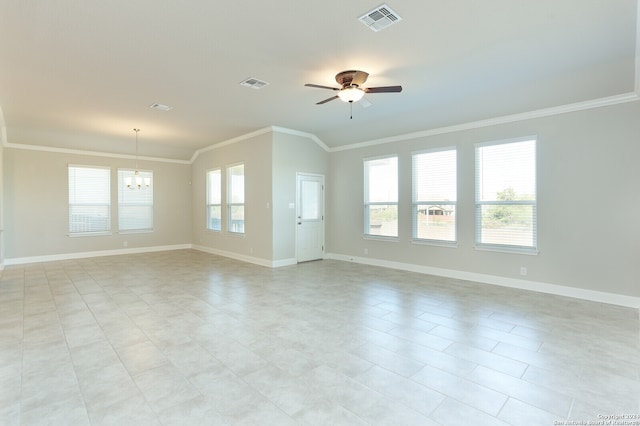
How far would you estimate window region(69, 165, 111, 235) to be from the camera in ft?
26.9

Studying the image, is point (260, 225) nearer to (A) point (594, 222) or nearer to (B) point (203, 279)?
(B) point (203, 279)

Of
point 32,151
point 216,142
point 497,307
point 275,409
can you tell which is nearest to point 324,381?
point 275,409

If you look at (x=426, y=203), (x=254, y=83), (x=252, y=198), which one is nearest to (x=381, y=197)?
(x=426, y=203)

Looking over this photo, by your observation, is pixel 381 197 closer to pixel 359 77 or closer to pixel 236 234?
pixel 359 77

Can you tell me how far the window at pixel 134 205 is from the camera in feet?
29.3

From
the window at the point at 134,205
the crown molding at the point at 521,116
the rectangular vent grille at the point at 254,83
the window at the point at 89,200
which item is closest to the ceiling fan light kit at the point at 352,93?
the rectangular vent grille at the point at 254,83

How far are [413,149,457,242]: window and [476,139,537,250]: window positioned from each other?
0.49 meters

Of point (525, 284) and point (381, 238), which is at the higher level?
point (381, 238)

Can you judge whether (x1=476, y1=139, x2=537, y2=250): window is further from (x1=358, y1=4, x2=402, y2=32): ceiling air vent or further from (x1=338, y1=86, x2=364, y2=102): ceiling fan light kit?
(x1=358, y1=4, x2=402, y2=32): ceiling air vent

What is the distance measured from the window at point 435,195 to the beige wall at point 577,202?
0.18 meters

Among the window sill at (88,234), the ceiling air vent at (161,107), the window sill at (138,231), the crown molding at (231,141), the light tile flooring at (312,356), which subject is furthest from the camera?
the window sill at (138,231)

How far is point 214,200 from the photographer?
910 cm

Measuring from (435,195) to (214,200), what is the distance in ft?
19.9

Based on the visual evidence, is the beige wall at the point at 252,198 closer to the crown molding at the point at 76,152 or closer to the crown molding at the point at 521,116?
the crown molding at the point at 76,152
